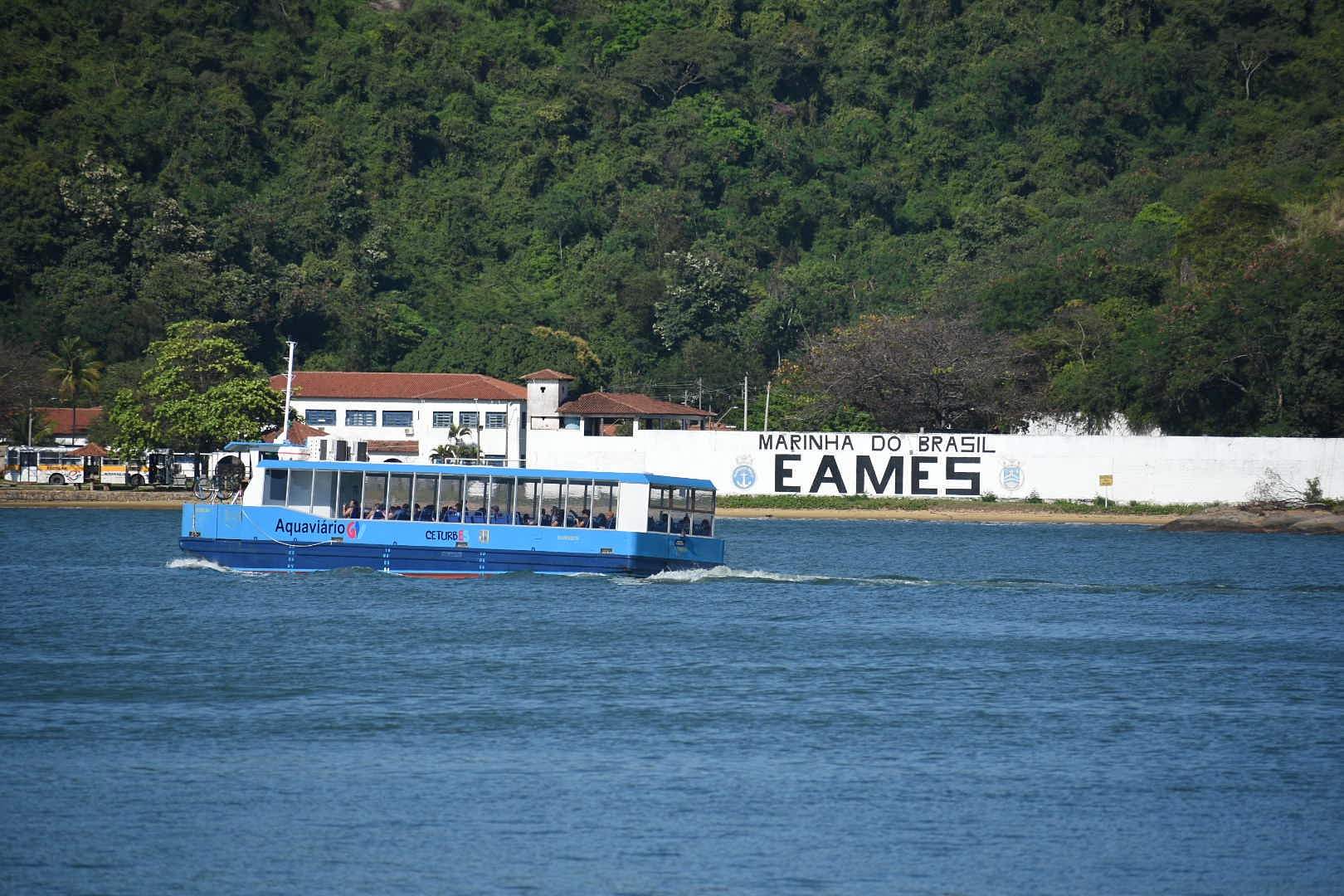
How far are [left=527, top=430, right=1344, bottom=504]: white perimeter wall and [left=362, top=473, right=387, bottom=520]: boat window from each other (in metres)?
32.5

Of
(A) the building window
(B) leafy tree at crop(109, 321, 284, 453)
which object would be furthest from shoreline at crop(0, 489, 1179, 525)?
(A) the building window

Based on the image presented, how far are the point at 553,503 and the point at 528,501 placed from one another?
574mm

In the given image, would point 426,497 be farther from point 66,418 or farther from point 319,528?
point 66,418

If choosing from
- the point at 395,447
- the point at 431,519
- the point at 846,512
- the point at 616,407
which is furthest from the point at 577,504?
the point at 395,447

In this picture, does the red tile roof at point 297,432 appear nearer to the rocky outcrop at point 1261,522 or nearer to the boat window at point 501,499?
the boat window at point 501,499

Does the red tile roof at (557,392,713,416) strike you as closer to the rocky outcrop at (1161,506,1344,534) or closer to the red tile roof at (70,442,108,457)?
the red tile roof at (70,442,108,457)

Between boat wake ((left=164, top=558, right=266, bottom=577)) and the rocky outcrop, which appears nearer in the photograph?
boat wake ((left=164, top=558, right=266, bottom=577))

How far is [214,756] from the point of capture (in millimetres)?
20703

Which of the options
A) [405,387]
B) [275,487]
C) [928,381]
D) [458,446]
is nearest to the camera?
[275,487]

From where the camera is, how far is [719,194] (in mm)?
131250

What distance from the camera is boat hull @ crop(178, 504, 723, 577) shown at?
3744cm

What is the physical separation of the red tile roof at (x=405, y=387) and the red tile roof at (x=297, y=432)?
315cm

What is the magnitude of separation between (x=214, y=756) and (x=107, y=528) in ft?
139

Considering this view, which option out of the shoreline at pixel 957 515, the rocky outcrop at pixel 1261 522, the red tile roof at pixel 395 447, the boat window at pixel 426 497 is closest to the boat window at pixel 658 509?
the boat window at pixel 426 497
